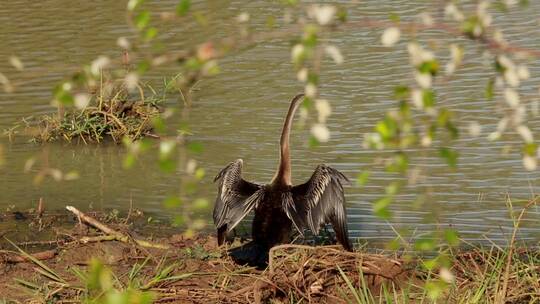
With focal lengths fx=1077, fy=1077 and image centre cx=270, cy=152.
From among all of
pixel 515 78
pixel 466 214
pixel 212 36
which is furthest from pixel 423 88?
pixel 212 36

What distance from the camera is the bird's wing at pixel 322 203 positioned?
21.4 ft

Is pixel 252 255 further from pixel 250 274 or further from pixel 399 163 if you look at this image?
pixel 399 163

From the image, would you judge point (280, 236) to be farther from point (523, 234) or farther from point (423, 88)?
point (423, 88)

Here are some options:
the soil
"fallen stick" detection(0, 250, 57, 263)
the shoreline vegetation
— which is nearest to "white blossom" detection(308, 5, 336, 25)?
the shoreline vegetation

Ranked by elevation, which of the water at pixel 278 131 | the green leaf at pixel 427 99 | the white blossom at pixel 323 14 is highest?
the white blossom at pixel 323 14

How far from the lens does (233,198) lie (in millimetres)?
6816

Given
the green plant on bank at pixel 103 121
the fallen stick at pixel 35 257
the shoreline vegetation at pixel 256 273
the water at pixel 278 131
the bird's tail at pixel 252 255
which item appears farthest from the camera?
the green plant on bank at pixel 103 121

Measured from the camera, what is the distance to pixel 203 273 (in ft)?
20.5

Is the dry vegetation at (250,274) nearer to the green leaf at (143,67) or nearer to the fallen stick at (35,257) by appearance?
the fallen stick at (35,257)

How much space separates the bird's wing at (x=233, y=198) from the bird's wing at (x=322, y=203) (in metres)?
0.26

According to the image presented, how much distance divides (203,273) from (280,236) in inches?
22.9

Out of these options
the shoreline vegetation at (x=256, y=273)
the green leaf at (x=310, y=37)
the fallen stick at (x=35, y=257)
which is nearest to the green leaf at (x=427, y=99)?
the green leaf at (x=310, y=37)

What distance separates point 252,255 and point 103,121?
379cm

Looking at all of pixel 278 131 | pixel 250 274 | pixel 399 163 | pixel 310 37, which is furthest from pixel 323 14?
pixel 278 131
